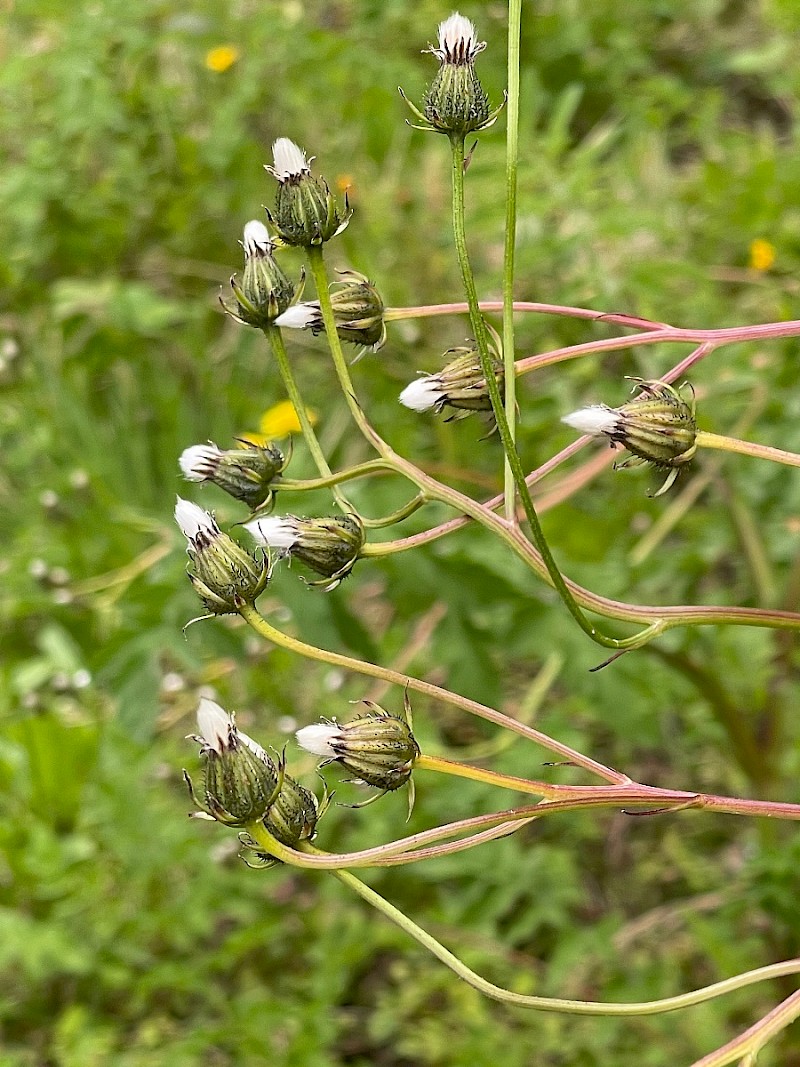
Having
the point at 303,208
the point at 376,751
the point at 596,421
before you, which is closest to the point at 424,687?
the point at 376,751

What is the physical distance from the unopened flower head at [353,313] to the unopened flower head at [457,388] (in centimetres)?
4

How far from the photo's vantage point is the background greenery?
1.11 metres

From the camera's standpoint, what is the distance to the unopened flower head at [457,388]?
0.55 meters

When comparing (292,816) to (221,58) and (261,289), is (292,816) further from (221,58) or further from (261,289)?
(221,58)

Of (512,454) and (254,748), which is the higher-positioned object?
(512,454)

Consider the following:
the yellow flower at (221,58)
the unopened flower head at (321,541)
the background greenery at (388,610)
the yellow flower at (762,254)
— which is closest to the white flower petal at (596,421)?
the unopened flower head at (321,541)

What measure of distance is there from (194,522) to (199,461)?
4cm

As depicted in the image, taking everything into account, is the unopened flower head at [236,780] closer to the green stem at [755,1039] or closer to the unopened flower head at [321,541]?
the unopened flower head at [321,541]

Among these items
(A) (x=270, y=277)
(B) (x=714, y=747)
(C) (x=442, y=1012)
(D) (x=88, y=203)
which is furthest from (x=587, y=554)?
Result: (D) (x=88, y=203)

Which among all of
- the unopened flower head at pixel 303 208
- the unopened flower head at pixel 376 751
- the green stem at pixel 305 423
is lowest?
the unopened flower head at pixel 376 751

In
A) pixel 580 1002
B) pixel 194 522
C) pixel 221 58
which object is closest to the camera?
pixel 580 1002

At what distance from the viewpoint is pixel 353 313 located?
0.58m

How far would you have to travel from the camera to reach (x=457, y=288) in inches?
75.4

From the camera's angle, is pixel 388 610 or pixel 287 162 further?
pixel 388 610
